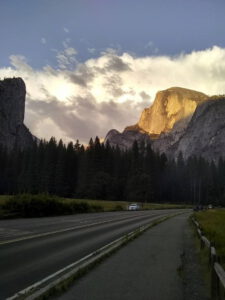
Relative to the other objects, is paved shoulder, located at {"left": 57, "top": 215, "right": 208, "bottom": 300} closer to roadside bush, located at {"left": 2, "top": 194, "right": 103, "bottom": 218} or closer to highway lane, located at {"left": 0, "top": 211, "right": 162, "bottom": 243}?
highway lane, located at {"left": 0, "top": 211, "right": 162, "bottom": 243}

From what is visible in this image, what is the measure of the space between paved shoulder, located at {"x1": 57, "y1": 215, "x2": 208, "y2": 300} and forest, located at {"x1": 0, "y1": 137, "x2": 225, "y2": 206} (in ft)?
293

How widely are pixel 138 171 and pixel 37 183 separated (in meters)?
32.3

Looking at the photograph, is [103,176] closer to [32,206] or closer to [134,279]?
[32,206]

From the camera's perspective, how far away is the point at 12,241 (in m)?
15.2

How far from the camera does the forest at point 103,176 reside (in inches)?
4557

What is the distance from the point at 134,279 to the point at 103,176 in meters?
103

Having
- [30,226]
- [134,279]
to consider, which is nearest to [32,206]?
[30,226]

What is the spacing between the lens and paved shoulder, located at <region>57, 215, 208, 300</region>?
8000 millimetres

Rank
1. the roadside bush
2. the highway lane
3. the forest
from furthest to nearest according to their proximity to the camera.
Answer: the forest, the roadside bush, the highway lane

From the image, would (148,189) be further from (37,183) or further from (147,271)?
(147,271)

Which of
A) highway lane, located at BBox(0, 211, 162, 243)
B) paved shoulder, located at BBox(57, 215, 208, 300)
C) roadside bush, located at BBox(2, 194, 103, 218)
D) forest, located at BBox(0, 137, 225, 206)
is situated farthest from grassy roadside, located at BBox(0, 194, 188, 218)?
forest, located at BBox(0, 137, 225, 206)

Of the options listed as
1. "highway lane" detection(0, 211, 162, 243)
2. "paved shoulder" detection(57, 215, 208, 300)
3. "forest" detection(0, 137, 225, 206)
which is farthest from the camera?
"forest" detection(0, 137, 225, 206)

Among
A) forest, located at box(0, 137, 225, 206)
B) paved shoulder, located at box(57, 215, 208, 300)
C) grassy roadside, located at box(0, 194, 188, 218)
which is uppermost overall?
forest, located at box(0, 137, 225, 206)

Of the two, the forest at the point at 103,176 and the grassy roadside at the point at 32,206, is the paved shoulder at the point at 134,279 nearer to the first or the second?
the grassy roadside at the point at 32,206
